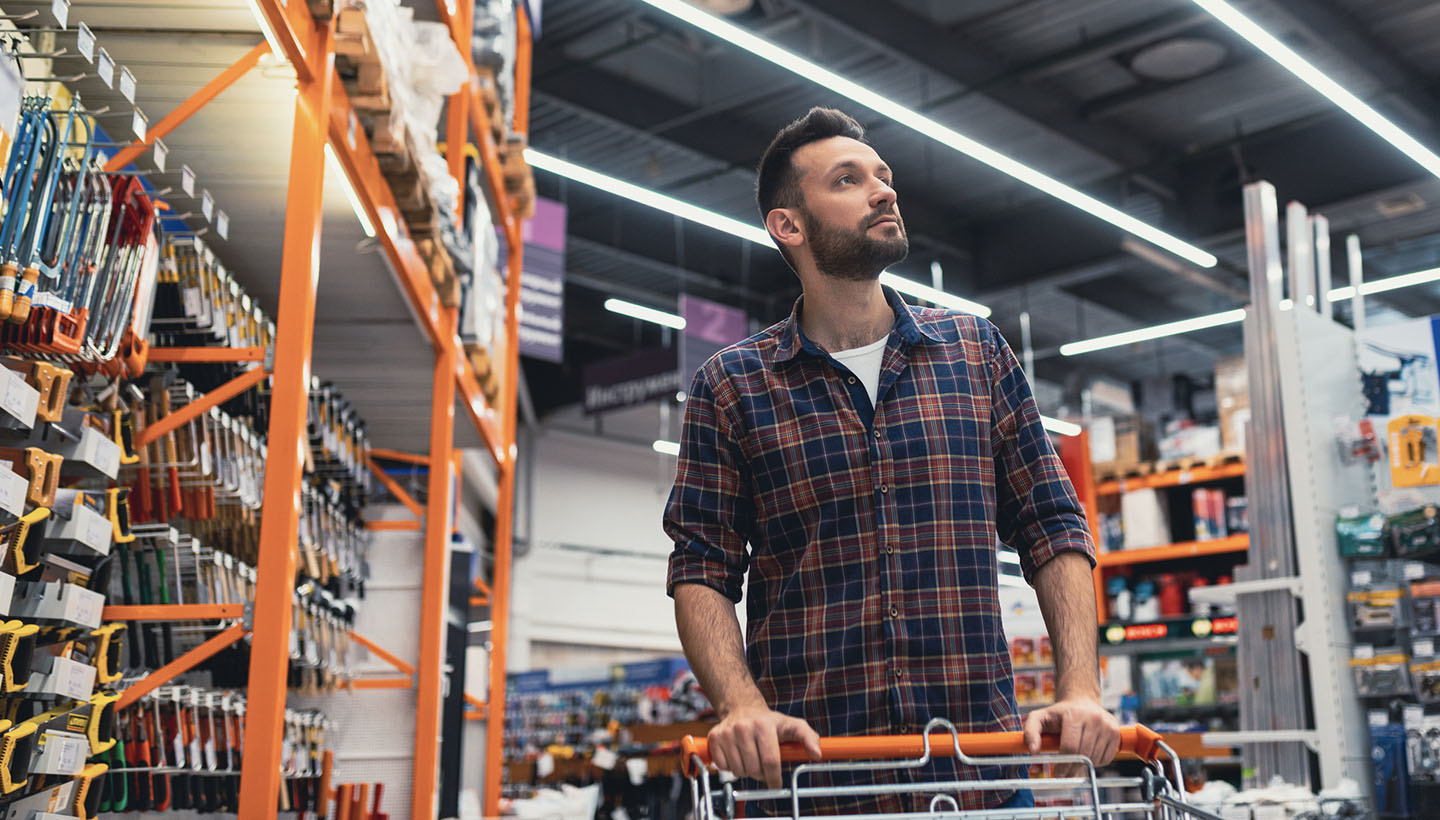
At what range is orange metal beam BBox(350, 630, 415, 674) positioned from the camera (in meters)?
6.03

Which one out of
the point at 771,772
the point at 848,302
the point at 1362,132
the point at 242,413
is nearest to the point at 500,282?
the point at 242,413

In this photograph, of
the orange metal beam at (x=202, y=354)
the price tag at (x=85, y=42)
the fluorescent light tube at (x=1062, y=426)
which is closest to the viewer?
the price tag at (x=85, y=42)

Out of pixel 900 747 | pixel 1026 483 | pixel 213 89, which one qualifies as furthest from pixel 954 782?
pixel 213 89

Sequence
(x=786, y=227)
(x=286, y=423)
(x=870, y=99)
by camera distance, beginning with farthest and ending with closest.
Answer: (x=870, y=99) < (x=286, y=423) < (x=786, y=227)

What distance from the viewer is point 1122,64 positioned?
39.4ft

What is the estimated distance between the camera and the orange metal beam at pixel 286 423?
3.14m

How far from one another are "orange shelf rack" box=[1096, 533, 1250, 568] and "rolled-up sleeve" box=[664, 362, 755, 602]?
24.7ft

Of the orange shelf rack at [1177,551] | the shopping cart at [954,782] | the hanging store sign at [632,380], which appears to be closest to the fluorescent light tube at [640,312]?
the hanging store sign at [632,380]

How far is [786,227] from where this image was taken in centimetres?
234

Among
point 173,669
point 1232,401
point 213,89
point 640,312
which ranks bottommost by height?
point 173,669

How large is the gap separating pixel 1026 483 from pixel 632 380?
1172 cm

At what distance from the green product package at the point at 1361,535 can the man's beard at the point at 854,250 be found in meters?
4.54

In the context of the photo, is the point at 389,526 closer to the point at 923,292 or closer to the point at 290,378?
the point at 290,378

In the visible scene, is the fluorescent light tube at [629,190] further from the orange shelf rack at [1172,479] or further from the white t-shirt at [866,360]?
the white t-shirt at [866,360]
